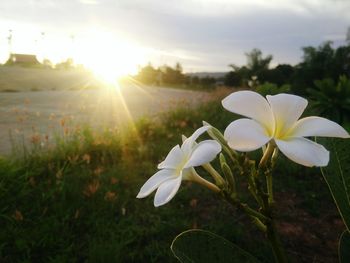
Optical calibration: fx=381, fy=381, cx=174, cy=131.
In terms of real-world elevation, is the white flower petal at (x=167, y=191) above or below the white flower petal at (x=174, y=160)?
below

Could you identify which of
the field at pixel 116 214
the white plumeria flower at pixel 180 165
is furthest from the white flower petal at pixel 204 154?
the field at pixel 116 214

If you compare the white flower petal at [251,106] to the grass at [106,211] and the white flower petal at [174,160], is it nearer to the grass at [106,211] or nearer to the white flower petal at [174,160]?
the white flower petal at [174,160]

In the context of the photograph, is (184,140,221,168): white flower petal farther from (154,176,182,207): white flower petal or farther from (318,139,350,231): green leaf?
(318,139,350,231): green leaf

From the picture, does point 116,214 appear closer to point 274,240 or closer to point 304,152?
point 274,240

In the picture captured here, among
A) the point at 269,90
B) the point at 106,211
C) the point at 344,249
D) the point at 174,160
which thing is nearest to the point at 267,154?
the point at 174,160

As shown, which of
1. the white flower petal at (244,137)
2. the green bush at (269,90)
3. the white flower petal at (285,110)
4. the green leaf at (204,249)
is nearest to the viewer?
the white flower petal at (244,137)

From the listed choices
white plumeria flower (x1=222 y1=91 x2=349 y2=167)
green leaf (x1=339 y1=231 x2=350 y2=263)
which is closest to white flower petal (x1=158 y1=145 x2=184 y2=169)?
white plumeria flower (x1=222 y1=91 x2=349 y2=167)

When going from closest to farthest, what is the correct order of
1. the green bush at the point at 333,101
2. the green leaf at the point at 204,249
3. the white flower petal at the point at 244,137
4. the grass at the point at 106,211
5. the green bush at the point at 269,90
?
1. the white flower petal at the point at 244,137
2. the green leaf at the point at 204,249
3. the green bush at the point at 269,90
4. the grass at the point at 106,211
5. the green bush at the point at 333,101
